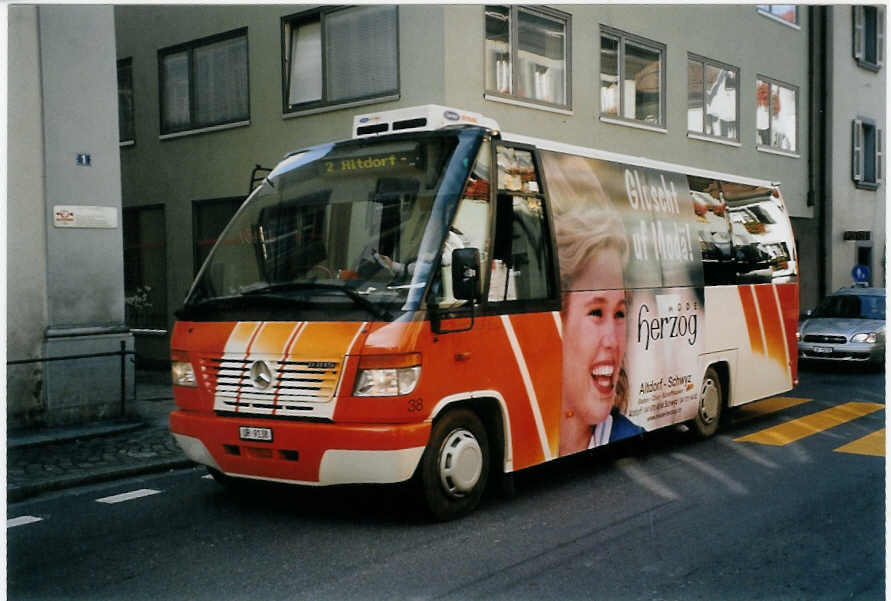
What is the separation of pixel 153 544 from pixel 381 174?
2.87 meters

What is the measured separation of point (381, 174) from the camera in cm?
666

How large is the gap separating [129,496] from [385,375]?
2.83 meters

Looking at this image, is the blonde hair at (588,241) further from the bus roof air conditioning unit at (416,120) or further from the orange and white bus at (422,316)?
the bus roof air conditioning unit at (416,120)

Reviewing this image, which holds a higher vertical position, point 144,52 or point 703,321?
point 144,52

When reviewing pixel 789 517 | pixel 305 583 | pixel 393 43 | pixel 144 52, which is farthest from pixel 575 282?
pixel 144 52

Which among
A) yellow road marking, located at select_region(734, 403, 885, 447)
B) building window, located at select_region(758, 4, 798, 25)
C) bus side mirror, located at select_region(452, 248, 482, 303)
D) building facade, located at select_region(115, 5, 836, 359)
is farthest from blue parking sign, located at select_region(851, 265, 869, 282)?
bus side mirror, located at select_region(452, 248, 482, 303)

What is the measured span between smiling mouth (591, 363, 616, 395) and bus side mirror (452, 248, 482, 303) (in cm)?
206

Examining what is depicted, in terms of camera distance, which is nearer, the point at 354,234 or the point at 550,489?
the point at 354,234

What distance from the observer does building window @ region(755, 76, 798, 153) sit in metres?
22.1

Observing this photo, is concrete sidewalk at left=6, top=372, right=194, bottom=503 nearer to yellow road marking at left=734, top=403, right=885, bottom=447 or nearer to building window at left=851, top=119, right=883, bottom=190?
yellow road marking at left=734, top=403, right=885, bottom=447

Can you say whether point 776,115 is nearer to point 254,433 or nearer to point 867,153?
point 867,153

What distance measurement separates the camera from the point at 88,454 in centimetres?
899

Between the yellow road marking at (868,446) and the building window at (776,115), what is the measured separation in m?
13.5

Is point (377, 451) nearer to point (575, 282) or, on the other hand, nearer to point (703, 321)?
point (575, 282)
